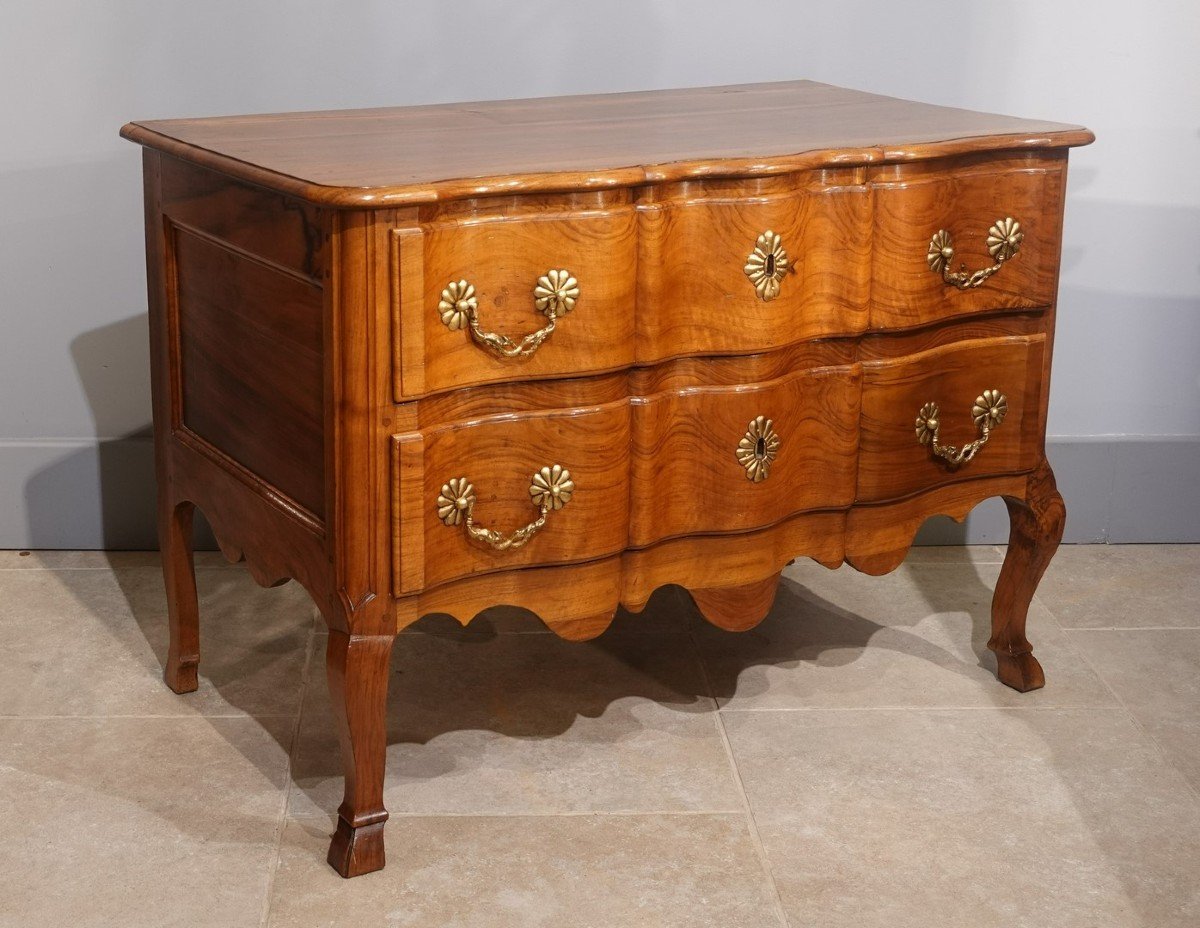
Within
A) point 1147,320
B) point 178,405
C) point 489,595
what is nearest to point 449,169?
point 489,595

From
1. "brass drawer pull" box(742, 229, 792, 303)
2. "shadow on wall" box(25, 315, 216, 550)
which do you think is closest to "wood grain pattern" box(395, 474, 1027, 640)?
"brass drawer pull" box(742, 229, 792, 303)

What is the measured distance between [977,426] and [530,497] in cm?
Result: 72

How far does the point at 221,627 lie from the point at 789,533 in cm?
100

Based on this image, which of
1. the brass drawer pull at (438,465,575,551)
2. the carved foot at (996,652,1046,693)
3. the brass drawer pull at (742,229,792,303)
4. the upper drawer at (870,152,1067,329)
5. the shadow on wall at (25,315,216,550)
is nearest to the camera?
the brass drawer pull at (438,465,575,551)

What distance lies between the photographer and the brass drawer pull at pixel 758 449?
200 centimetres

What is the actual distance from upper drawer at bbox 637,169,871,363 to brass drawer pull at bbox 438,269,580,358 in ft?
0.37

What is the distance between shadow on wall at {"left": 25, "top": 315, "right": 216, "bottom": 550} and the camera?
111 inches

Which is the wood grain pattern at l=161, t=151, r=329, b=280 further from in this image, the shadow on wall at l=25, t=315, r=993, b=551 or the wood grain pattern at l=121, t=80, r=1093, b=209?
the shadow on wall at l=25, t=315, r=993, b=551

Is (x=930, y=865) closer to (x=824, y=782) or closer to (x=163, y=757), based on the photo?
(x=824, y=782)

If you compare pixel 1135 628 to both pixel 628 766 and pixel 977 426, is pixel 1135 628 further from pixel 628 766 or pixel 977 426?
pixel 628 766

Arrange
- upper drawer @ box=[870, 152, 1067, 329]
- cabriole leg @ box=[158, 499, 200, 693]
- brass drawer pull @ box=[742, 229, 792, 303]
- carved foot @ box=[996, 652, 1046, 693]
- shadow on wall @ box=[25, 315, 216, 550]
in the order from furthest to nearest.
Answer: shadow on wall @ box=[25, 315, 216, 550] < carved foot @ box=[996, 652, 1046, 693] < cabriole leg @ box=[158, 499, 200, 693] < upper drawer @ box=[870, 152, 1067, 329] < brass drawer pull @ box=[742, 229, 792, 303]

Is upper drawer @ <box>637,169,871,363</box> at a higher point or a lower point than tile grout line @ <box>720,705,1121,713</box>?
higher

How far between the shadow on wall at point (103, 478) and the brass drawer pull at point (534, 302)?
4.03 feet

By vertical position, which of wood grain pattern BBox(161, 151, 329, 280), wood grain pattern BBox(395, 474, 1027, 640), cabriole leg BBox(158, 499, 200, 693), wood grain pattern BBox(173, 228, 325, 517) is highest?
wood grain pattern BBox(161, 151, 329, 280)
